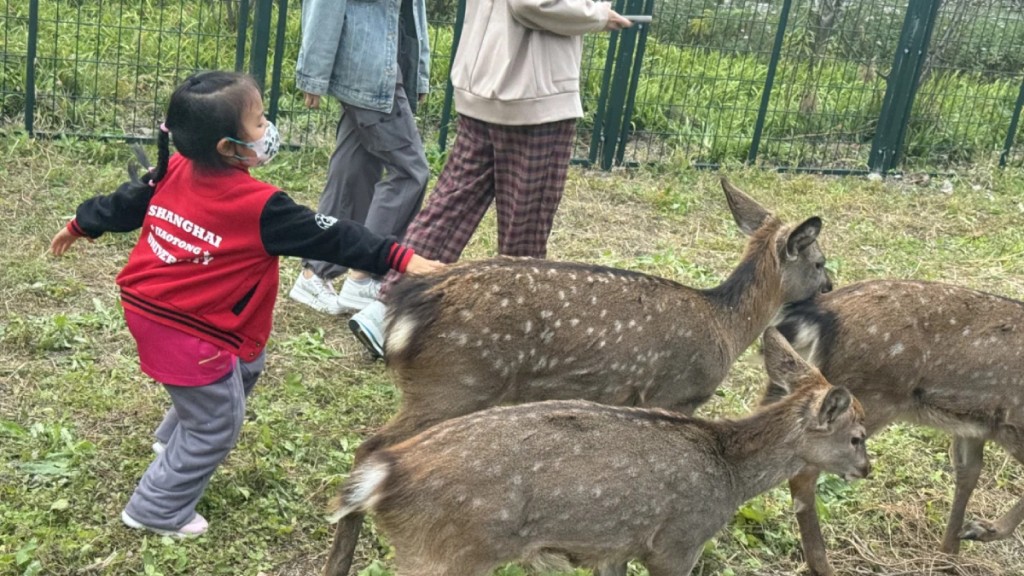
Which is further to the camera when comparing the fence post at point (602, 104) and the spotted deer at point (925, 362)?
the fence post at point (602, 104)

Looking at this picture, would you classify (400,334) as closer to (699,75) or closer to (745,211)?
(745,211)

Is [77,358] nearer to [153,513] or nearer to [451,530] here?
[153,513]

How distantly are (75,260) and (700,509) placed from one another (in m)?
4.41

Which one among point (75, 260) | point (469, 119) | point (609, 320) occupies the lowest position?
point (75, 260)

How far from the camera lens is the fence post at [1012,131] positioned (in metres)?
11.0

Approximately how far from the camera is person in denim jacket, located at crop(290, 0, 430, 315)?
6.23 m

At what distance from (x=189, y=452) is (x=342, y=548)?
0.66 m

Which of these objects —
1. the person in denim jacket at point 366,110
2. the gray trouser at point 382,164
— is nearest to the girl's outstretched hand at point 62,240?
the person in denim jacket at point 366,110

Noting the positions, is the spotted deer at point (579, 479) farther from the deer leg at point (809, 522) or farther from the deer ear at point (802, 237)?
the deer ear at point (802, 237)

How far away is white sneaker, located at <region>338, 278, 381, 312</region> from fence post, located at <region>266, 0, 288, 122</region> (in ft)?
9.23

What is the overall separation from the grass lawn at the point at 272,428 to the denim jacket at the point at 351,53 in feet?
4.14

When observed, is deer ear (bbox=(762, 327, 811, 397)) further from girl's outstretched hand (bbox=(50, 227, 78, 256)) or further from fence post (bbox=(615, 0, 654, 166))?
fence post (bbox=(615, 0, 654, 166))

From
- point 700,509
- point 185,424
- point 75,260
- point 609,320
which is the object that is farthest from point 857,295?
point 75,260

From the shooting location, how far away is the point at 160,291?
4027 mm
